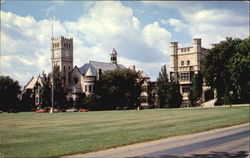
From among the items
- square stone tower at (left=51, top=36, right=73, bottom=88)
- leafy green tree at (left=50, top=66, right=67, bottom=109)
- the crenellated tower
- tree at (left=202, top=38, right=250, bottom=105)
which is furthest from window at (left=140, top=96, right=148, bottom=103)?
tree at (left=202, top=38, right=250, bottom=105)

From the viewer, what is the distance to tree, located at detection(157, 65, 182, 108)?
70.4 m

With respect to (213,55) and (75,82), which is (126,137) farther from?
(75,82)

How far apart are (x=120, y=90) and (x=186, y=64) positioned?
62.9 ft

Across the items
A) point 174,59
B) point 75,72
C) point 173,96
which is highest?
point 174,59

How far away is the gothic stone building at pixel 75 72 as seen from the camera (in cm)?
8562

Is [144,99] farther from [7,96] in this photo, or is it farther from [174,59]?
[7,96]

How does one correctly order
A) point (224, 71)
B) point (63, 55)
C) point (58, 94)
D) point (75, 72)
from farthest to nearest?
point (63, 55)
point (75, 72)
point (58, 94)
point (224, 71)

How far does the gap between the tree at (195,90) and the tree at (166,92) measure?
4.29 metres

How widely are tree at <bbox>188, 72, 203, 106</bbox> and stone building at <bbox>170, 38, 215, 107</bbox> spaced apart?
3822 millimetres

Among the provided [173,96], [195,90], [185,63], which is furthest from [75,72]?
[195,90]

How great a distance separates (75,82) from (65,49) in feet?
39.7

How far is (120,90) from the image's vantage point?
7831 cm

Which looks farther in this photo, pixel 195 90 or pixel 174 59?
pixel 174 59

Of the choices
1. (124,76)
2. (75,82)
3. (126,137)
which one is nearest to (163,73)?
(124,76)
